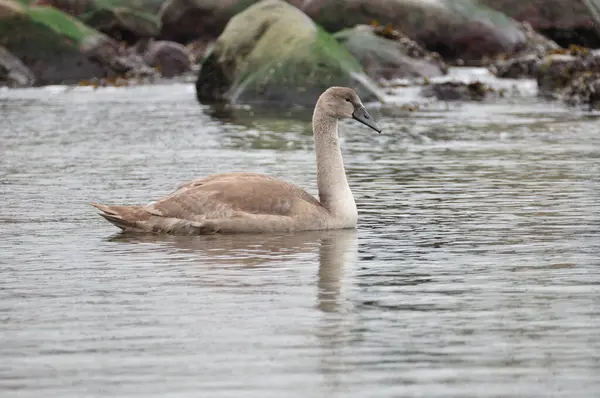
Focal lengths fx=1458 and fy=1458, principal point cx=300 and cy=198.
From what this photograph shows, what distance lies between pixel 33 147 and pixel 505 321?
1523 cm

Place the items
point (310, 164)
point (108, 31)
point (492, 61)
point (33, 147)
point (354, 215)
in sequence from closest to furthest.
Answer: point (354, 215), point (310, 164), point (33, 147), point (492, 61), point (108, 31)

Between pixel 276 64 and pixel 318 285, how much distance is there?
22.5 meters

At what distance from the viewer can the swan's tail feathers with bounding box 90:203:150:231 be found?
46.5ft

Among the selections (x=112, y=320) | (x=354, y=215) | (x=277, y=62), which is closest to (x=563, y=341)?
(x=112, y=320)

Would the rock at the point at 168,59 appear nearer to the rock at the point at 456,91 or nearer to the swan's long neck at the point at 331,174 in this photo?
the rock at the point at 456,91

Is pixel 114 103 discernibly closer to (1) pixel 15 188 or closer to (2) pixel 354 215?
(1) pixel 15 188

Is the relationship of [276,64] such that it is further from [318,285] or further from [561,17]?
→ [318,285]

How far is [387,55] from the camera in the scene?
41156 millimetres

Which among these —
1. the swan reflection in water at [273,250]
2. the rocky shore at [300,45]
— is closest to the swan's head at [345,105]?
the swan reflection in water at [273,250]

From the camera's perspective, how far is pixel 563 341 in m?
9.16

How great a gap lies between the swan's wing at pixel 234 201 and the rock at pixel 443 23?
115ft

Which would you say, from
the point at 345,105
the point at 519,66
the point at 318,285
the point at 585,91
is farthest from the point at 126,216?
the point at 519,66

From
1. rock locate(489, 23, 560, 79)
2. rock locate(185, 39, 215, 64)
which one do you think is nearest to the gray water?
rock locate(489, 23, 560, 79)

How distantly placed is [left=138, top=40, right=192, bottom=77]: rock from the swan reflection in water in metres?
33.9
